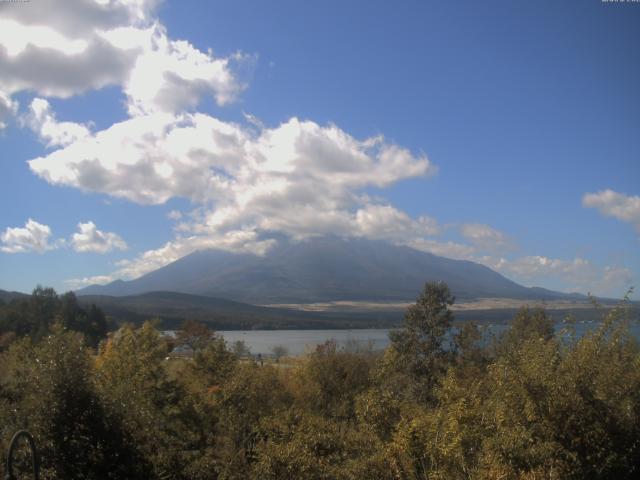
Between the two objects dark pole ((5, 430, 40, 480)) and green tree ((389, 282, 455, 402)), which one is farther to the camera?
green tree ((389, 282, 455, 402))

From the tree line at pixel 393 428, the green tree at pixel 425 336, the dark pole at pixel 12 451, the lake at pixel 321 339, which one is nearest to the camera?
the dark pole at pixel 12 451

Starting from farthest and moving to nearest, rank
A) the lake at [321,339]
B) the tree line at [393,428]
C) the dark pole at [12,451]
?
1. the lake at [321,339]
2. the tree line at [393,428]
3. the dark pole at [12,451]

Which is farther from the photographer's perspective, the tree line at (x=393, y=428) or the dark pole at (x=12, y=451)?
the tree line at (x=393, y=428)

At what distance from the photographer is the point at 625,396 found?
13781 millimetres

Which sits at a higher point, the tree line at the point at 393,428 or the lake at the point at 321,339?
the tree line at the point at 393,428

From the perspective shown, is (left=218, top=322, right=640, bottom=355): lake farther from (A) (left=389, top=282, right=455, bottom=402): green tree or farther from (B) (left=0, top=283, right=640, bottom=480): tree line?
(A) (left=389, top=282, right=455, bottom=402): green tree

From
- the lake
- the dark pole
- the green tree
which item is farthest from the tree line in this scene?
the green tree

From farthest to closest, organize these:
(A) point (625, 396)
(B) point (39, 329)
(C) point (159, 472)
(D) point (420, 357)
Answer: (B) point (39, 329) → (D) point (420, 357) → (C) point (159, 472) → (A) point (625, 396)

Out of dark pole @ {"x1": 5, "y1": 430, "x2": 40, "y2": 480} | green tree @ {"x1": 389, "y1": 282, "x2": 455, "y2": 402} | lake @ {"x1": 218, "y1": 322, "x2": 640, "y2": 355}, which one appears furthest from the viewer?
green tree @ {"x1": 389, "y1": 282, "x2": 455, "y2": 402}

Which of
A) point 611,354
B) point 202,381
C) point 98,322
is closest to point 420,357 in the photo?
point 202,381

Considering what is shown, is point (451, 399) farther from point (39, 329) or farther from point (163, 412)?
point (39, 329)

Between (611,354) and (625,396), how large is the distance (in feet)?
4.80

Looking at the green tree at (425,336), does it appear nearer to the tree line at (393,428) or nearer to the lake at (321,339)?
the lake at (321,339)

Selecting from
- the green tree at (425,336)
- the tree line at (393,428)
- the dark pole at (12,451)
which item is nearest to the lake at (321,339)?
the tree line at (393,428)
